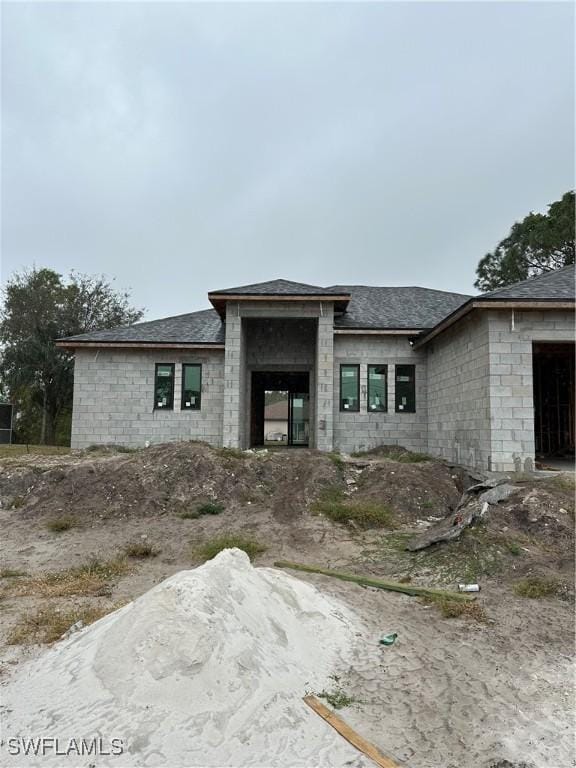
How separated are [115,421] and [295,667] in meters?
12.5

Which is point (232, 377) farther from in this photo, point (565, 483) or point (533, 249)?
point (533, 249)

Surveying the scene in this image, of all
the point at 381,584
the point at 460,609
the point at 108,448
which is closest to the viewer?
the point at 460,609

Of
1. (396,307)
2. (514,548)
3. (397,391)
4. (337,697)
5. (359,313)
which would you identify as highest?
(396,307)

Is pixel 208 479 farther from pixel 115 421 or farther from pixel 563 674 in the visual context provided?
pixel 563 674

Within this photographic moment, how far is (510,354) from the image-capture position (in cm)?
974

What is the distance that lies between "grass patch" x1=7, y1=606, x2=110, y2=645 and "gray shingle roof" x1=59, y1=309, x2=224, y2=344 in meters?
10.5

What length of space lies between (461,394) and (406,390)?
10.9 ft

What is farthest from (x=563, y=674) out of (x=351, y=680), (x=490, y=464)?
(x=490, y=464)

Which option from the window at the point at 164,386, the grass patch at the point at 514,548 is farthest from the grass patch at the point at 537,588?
the window at the point at 164,386

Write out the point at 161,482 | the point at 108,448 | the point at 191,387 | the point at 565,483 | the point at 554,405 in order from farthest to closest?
the point at 554,405, the point at 191,387, the point at 108,448, the point at 161,482, the point at 565,483

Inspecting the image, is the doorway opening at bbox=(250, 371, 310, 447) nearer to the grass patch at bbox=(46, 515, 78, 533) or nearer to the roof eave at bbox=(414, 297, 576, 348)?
the roof eave at bbox=(414, 297, 576, 348)

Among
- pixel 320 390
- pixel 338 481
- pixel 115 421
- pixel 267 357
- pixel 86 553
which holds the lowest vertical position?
pixel 86 553

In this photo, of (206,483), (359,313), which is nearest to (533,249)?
(359,313)

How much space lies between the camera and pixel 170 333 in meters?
15.6
